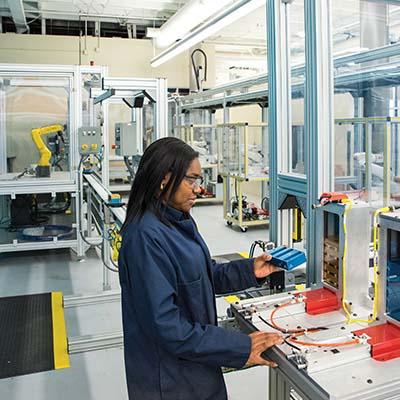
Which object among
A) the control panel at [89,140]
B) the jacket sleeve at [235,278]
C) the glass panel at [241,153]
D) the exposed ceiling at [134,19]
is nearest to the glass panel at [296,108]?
the jacket sleeve at [235,278]

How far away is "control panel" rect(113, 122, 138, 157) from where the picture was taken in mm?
4574

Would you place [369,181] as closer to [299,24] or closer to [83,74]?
[299,24]

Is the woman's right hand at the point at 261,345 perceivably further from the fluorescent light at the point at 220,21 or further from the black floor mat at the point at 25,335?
the fluorescent light at the point at 220,21

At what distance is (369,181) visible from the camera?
3.15 meters

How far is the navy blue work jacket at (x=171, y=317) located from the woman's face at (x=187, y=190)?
0.08 ft

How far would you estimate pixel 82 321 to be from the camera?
12.3 feet

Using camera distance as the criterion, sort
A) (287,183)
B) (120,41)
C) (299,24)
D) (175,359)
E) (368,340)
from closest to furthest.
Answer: (368,340), (175,359), (287,183), (299,24), (120,41)

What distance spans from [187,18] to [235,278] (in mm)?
5023

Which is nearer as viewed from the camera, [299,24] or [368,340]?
[368,340]

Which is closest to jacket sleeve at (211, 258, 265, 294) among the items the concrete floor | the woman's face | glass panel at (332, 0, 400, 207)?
the woman's face

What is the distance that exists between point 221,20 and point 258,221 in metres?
2.96

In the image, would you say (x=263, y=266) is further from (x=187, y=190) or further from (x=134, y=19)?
(x=134, y=19)

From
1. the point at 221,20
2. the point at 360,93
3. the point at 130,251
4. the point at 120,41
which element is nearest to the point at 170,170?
the point at 130,251

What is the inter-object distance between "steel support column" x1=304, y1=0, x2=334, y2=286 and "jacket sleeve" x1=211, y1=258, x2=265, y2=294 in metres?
0.24
